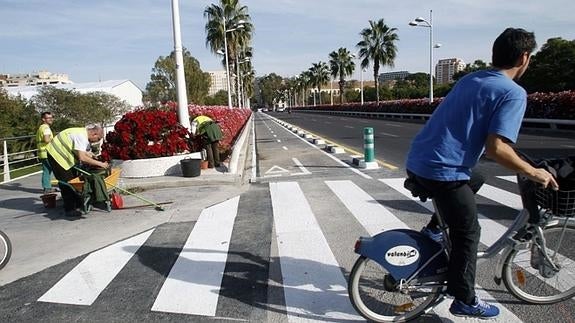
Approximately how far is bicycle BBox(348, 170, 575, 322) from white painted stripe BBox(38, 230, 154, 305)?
8.22ft

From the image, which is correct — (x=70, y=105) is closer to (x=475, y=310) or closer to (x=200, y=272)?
(x=200, y=272)

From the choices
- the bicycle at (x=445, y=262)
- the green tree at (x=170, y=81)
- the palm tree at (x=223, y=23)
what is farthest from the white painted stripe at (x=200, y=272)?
the green tree at (x=170, y=81)

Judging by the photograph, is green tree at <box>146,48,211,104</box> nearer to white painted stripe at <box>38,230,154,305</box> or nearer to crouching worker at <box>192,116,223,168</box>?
crouching worker at <box>192,116,223,168</box>

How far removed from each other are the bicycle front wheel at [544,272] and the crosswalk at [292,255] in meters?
0.24

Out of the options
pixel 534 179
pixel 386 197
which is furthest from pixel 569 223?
pixel 386 197

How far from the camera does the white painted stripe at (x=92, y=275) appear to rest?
4164mm

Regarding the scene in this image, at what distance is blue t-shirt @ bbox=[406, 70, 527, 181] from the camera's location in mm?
2729

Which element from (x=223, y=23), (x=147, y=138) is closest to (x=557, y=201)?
(x=147, y=138)

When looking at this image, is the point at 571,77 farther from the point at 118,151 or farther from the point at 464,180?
the point at 464,180

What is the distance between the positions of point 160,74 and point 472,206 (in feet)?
188

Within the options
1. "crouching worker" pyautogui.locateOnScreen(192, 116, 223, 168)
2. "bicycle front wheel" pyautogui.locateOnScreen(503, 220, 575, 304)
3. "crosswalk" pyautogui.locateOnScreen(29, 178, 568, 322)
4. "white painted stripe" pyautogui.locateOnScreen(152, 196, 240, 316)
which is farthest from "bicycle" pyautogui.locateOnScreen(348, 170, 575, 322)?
"crouching worker" pyautogui.locateOnScreen(192, 116, 223, 168)

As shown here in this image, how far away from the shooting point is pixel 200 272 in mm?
4617

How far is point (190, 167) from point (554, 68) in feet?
150

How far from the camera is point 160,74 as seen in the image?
185ft
